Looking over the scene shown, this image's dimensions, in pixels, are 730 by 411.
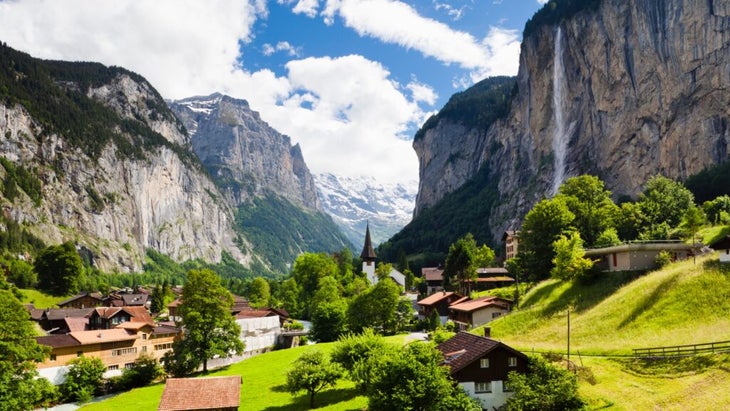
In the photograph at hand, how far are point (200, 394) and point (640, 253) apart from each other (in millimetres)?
48470

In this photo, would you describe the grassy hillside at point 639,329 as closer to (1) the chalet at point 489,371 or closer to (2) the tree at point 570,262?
(2) the tree at point 570,262

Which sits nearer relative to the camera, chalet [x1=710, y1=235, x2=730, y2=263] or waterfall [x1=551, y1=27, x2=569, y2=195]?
chalet [x1=710, y1=235, x2=730, y2=263]

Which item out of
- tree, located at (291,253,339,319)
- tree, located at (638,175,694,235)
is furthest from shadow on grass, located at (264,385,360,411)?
tree, located at (291,253,339,319)

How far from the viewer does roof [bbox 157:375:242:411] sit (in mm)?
46094

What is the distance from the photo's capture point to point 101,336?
70062mm

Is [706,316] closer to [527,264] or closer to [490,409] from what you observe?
[490,409]

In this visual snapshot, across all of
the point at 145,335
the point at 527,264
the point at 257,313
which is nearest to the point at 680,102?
the point at 527,264

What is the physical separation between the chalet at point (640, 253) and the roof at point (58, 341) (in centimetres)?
6375

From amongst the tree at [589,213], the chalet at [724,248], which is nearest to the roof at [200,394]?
the chalet at [724,248]

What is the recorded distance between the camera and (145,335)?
76625 millimetres

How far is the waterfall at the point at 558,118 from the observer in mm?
178250

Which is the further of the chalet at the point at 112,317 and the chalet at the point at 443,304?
the chalet at the point at 443,304

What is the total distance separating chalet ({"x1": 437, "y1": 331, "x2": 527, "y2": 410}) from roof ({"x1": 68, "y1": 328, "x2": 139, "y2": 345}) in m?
48.6

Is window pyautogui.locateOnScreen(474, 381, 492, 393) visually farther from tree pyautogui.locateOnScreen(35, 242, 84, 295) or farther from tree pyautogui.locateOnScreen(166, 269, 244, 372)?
tree pyautogui.locateOnScreen(35, 242, 84, 295)
